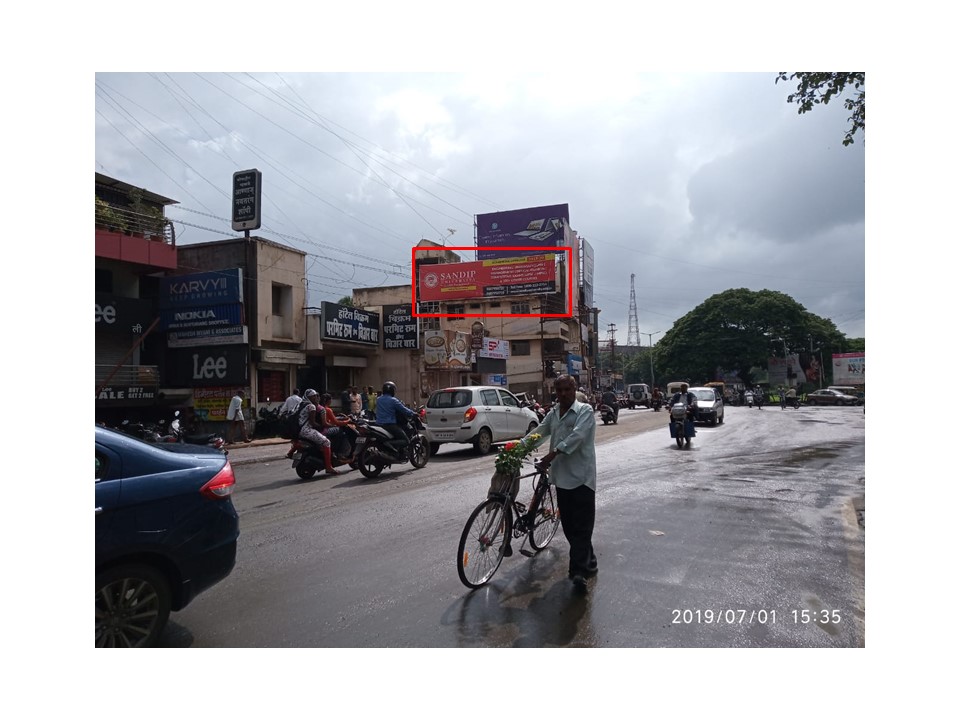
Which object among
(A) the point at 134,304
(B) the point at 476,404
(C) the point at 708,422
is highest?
(A) the point at 134,304

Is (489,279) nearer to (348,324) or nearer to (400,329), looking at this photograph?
(400,329)

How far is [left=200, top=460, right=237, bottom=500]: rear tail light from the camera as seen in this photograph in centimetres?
371

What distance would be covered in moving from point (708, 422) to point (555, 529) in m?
19.9

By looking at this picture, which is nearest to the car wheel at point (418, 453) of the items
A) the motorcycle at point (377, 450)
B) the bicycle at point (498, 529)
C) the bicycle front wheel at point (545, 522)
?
the motorcycle at point (377, 450)

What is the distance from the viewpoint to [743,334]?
170 feet

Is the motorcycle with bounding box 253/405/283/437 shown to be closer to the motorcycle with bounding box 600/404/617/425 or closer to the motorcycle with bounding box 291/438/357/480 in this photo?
the motorcycle with bounding box 291/438/357/480

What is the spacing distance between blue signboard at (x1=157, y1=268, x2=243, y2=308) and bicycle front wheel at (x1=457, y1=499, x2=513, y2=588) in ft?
58.0

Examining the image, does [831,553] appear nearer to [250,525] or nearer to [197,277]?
[250,525]

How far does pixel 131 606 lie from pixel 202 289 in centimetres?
1943

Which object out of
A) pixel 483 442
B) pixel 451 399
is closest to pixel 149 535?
pixel 451 399

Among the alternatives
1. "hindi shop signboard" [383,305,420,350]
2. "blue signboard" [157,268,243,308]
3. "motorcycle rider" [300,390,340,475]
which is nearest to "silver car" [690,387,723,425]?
"hindi shop signboard" [383,305,420,350]

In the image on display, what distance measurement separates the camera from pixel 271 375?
22.3 meters

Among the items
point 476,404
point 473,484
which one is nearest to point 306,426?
point 473,484

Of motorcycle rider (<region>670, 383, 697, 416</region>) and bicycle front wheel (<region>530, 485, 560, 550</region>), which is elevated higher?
motorcycle rider (<region>670, 383, 697, 416</region>)
